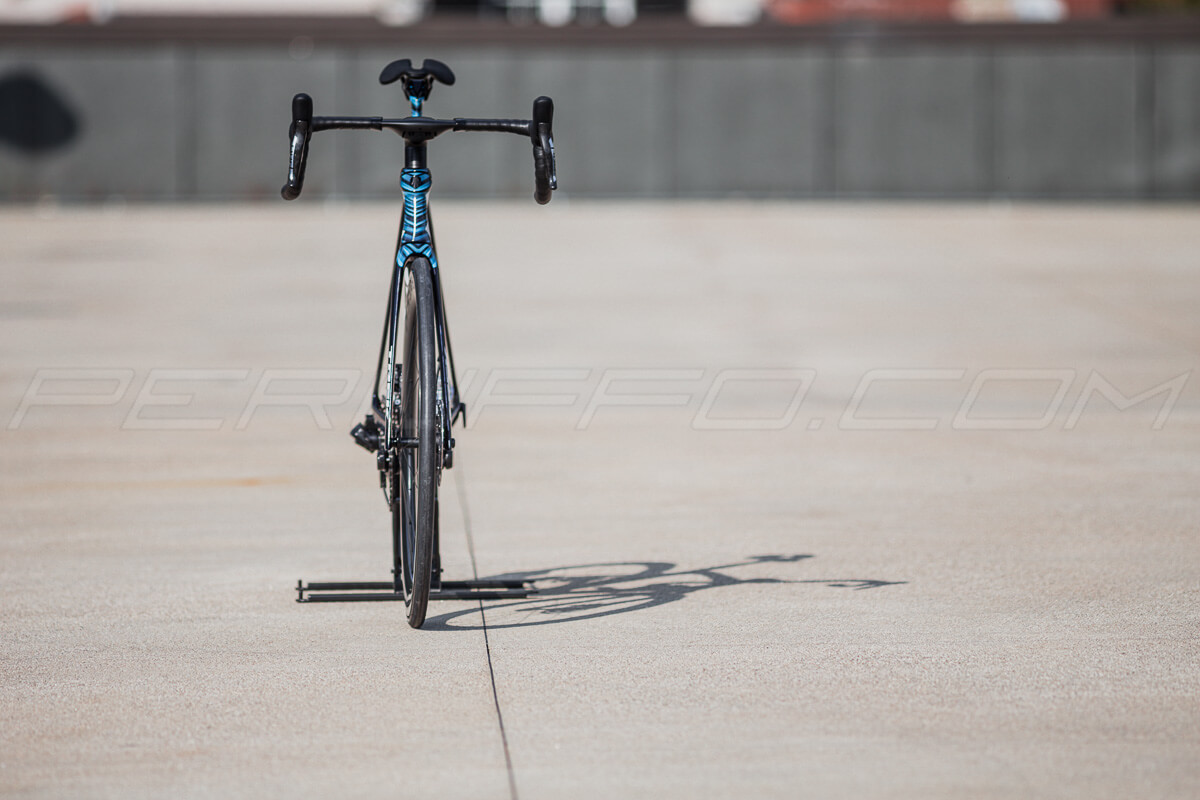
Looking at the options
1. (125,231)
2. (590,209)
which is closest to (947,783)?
(125,231)

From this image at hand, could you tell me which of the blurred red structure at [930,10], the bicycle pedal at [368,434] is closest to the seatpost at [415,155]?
the bicycle pedal at [368,434]

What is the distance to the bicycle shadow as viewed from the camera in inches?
234

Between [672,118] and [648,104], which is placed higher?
[648,104]

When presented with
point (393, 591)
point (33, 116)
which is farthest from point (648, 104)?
point (393, 591)

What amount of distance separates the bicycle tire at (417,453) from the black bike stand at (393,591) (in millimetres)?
95

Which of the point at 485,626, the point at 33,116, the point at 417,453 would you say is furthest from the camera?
→ the point at 33,116

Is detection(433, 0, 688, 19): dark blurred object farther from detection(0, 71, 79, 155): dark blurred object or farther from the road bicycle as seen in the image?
the road bicycle

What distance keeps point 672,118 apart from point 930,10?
290 inches

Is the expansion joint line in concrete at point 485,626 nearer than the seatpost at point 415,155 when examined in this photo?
Yes

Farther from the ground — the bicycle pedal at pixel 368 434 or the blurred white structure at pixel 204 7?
the blurred white structure at pixel 204 7

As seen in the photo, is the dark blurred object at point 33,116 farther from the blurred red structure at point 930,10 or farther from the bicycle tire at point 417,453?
the bicycle tire at point 417,453

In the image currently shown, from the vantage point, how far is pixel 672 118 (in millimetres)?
26859

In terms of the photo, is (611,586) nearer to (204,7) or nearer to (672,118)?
(672,118)

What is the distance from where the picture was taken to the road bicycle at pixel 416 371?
5434mm
